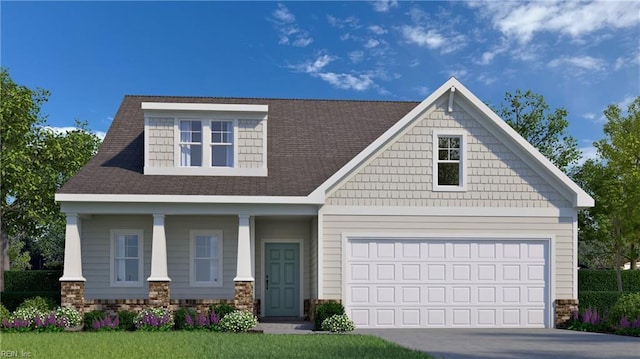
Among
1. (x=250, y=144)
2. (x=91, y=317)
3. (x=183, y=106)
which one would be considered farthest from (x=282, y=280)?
(x=183, y=106)

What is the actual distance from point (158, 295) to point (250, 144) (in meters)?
5.28

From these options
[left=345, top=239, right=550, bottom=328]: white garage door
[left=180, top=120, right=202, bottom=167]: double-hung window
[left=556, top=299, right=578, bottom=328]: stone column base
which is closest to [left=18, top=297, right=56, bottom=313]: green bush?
[left=180, top=120, right=202, bottom=167]: double-hung window

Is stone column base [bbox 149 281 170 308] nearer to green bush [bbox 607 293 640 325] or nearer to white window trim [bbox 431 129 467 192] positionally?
white window trim [bbox 431 129 467 192]

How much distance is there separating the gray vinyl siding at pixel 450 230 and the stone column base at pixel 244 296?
2.04m

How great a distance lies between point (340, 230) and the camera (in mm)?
17844

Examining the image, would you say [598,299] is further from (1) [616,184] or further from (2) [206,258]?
(2) [206,258]

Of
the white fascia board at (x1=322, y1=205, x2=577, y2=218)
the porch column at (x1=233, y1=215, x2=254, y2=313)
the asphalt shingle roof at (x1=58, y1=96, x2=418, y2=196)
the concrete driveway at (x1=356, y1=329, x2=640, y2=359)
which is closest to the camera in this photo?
the concrete driveway at (x1=356, y1=329, x2=640, y2=359)

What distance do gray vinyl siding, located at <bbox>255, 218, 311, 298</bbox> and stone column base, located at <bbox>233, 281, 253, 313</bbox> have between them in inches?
99.3

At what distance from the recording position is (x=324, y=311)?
667 inches

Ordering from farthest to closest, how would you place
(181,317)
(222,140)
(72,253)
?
(222,140)
(72,253)
(181,317)

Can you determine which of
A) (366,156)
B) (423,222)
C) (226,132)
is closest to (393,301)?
(423,222)

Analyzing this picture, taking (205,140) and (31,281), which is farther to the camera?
(31,281)

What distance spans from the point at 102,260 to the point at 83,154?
14.5 meters

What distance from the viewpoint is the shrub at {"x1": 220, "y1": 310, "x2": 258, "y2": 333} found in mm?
16578
